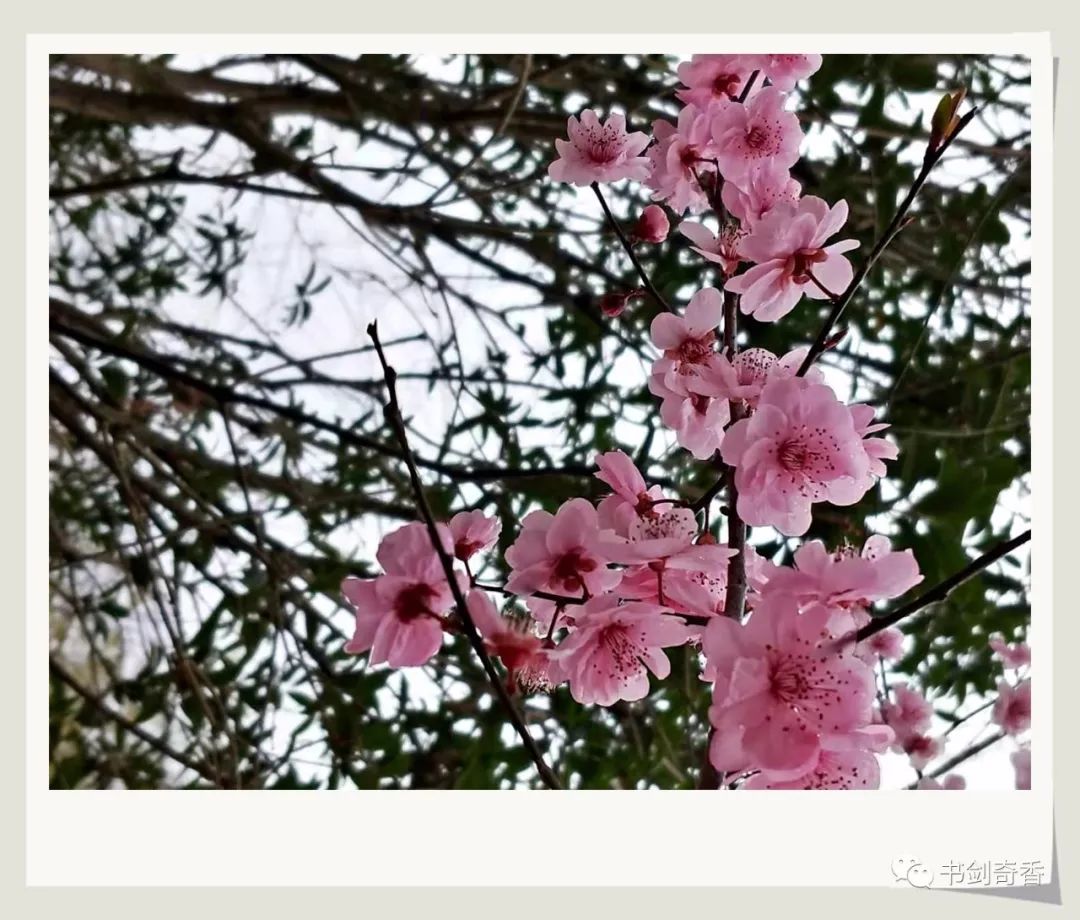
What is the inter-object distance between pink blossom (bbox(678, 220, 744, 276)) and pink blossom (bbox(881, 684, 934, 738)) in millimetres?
475

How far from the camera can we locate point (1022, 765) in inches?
28.7

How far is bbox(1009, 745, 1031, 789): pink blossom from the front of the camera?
72 cm

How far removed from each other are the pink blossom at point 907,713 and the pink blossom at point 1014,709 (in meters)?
0.06

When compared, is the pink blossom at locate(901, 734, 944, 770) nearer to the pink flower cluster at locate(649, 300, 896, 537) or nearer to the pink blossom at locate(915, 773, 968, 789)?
the pink blossom at locate(915, 773, 968, 789)

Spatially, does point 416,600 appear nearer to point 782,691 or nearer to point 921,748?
point 782,691

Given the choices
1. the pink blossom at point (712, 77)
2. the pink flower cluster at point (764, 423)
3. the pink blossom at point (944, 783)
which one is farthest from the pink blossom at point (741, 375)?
the pink blossom at point (944, 783)

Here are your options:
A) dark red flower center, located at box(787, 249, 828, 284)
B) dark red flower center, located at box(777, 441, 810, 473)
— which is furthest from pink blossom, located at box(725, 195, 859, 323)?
dark red flower center, located at box(777, 441, 810, 473)

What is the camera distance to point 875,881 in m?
0.68

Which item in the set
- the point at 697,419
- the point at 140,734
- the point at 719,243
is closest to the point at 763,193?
the point at 719,243
